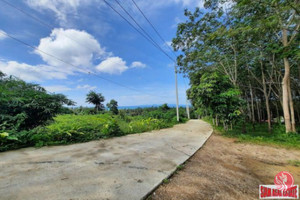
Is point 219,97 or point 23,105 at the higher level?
point 219,97

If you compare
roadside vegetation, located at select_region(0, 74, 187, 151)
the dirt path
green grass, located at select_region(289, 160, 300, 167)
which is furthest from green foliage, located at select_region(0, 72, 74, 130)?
green grass, located at select_region(289, 160, 300, 167)

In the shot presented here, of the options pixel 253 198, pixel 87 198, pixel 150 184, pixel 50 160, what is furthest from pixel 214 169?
pixel 50 160

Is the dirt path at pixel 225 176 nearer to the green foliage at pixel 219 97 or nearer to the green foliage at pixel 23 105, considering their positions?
the green foliage at pixel 219 97

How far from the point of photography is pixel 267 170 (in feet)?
7.39

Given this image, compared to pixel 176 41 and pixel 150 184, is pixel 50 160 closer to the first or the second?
pixel 150 184

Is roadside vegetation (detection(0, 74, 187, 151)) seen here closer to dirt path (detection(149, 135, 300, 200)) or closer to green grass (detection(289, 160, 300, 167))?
dirt path (detection(149, 135, 300, 200))

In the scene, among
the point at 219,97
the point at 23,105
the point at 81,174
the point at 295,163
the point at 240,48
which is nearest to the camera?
the point at 81,174

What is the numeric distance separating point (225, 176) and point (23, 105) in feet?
→ 18.7

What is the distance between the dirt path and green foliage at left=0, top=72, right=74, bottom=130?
4.38m

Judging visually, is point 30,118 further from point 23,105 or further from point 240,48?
point 240,48

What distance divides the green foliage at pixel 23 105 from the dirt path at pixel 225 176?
14.4ft

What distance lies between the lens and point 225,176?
6.50 ft

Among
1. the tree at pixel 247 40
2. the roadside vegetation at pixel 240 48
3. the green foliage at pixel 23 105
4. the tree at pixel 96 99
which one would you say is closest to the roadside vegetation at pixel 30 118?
the green foliage at pixel 23 105

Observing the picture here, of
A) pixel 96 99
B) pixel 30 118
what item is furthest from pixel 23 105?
pixel 96 99
